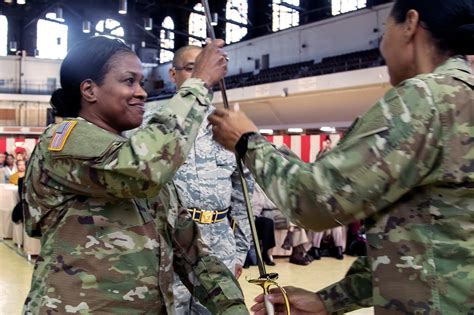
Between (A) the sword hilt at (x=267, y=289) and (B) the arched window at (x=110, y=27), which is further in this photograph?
(B) the arched window at (x=110, y=27)

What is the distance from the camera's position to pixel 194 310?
8.04 ft

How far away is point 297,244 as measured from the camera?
307 inches

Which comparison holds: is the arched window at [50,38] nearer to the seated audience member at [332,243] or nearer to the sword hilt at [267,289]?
the seated audience member at [332,243]

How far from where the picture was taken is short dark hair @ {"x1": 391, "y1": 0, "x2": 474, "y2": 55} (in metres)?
1.25

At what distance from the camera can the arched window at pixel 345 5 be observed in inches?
840

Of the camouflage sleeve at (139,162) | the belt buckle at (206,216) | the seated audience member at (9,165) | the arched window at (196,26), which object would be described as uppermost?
the arched window at (196,26)

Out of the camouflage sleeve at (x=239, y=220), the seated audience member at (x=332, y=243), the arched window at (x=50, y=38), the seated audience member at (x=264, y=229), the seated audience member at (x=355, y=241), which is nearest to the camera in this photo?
the camouflage sleeve at (x=239, y=220)

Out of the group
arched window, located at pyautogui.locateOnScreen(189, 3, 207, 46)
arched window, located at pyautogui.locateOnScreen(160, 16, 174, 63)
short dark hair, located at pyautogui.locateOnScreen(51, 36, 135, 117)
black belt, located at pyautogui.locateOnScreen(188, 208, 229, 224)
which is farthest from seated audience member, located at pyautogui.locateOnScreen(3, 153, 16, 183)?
arched window, located at pyautogui.locateOnScreen(160, 16, 174, 63)

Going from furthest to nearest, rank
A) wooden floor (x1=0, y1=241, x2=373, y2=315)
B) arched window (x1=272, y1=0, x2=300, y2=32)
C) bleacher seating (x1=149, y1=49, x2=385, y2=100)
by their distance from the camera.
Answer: arched window (x1=272, y1=0, x2=300, y2=32) < bleacher seating (x1=149, y1=49, x2=385, y2=100) < wooden floor (x1=0, y1=241, x2=373, y2=315)

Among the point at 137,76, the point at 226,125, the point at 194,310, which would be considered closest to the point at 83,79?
the point at 137,76

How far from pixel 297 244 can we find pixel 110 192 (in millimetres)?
6572

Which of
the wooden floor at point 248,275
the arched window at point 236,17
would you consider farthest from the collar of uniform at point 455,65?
the arched window at point 236,17

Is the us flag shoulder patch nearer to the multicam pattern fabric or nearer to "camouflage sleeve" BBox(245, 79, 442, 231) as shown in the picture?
"camouflage sleeve" BBox(245, 79, 442, 231)

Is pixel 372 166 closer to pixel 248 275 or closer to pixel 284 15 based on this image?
pixel 248 275
